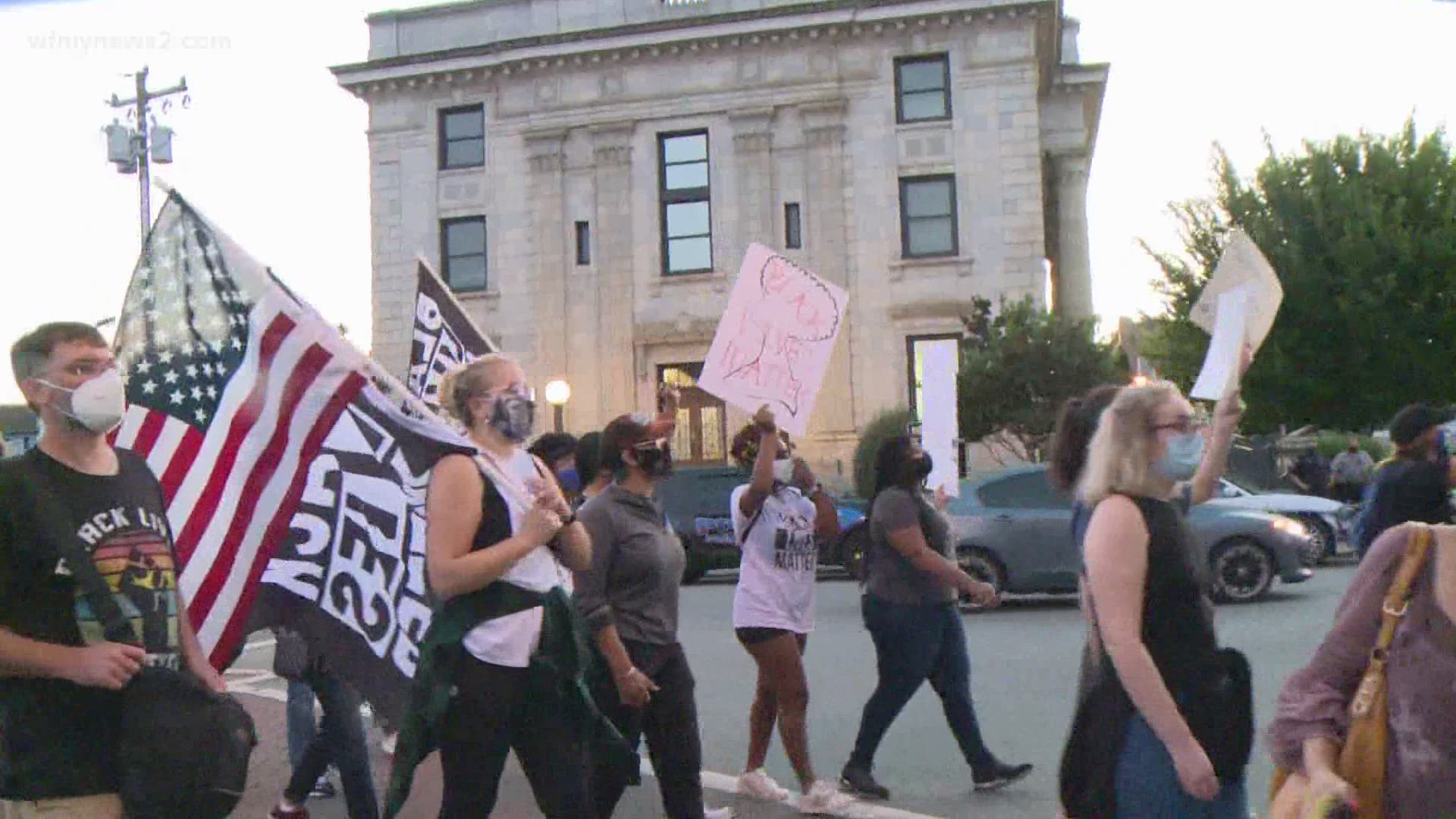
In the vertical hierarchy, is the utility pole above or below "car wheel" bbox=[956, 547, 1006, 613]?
above

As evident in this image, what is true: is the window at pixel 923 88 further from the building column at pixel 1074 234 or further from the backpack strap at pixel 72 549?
the backpack strap at pixel 72 549

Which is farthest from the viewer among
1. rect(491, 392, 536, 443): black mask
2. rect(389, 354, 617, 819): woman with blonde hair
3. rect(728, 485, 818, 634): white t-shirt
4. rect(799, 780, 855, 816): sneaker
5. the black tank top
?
rect(728, 485, 818, 634): white t-shirt

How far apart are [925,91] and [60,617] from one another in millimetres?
29254

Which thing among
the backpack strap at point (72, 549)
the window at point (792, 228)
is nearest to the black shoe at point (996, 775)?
the backpack strap at point (72, 549)

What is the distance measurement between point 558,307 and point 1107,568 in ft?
98.6

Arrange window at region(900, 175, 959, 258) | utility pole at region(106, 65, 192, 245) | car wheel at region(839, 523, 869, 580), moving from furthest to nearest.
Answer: window at region(900, 175, 959, 258)
utility pole at region(106, 65, 192, 245)
car wheel at region(839, 523, 869, 580)

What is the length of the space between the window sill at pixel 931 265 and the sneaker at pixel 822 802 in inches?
985

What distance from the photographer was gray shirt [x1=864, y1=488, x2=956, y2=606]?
23.0 ft

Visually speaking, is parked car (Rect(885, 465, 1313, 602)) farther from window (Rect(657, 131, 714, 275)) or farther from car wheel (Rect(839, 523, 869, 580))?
window (Rect(657, 131, 714, 275))

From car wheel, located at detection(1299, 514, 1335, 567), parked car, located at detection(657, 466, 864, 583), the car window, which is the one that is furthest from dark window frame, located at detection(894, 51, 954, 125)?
the car window

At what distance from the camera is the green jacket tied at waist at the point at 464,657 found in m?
4.20

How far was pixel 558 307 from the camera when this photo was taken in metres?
33.2

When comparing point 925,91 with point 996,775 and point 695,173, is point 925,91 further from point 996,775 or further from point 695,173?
point 996,775

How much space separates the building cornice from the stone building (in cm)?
5
